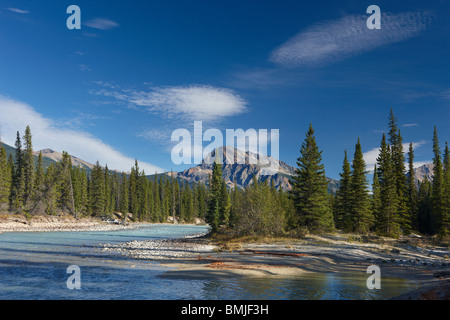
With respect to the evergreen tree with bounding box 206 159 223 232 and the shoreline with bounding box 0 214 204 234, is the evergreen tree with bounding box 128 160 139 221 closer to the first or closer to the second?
the shoreline with bounding box 0 214 204 234

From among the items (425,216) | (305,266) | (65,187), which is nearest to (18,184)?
(65,187)

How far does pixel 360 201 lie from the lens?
56.2m

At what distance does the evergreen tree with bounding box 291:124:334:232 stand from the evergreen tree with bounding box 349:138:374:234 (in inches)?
259

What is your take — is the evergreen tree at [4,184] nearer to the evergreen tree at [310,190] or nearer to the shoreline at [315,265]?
the shoreline at [315,265]

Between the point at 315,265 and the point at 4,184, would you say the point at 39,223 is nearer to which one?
the point at 4,184

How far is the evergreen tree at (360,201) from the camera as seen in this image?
5612 centimetres

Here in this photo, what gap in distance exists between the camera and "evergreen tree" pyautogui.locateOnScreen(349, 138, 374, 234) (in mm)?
56125

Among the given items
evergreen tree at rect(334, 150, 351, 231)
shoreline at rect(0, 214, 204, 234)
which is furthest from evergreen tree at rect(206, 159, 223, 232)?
shoreline at rect(0, 214, 204, 234)

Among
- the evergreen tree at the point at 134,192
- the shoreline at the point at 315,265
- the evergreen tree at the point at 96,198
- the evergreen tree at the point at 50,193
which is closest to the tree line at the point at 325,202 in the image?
the shoreline at the point at 315,265

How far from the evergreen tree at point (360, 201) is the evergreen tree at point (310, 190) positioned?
6589 millimetres

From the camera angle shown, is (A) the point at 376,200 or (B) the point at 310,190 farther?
(A) the point at 376,200

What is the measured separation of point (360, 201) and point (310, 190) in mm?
11390
